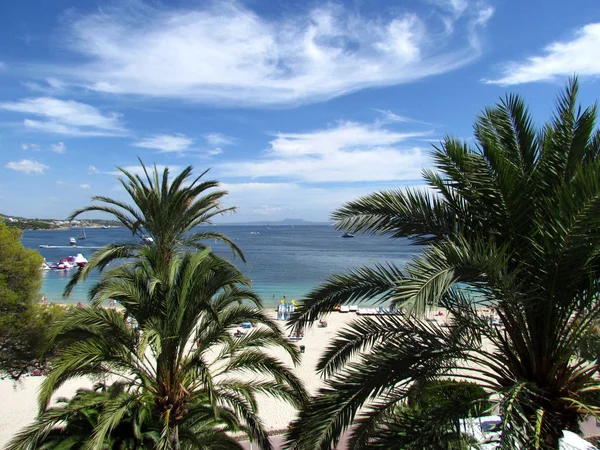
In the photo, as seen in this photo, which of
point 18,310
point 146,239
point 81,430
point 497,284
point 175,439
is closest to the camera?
point 497,284

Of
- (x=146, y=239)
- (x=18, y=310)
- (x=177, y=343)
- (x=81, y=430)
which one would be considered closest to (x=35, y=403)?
(x=18, y=310)

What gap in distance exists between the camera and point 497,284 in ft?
10.6

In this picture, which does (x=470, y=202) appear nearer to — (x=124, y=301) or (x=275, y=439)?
(x=124, y=301)

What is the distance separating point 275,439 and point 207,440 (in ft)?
19.3

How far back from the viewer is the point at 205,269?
6.03m

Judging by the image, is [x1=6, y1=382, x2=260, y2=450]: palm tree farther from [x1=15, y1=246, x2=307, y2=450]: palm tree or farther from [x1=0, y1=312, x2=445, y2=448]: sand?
[x1=0, y1=312, x2=445, y2=448]: sand

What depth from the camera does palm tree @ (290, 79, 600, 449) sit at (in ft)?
10.4

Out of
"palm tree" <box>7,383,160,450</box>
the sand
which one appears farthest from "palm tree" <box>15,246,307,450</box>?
the sand

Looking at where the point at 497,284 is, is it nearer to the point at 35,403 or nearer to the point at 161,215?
the point at 161,215

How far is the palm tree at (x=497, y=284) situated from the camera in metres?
3.17

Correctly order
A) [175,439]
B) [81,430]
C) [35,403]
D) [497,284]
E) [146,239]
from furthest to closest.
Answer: [35,403], [146,239], [81,430], [175,439], [497,284]

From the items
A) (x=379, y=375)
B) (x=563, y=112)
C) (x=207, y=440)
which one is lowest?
(x=207, y=440)

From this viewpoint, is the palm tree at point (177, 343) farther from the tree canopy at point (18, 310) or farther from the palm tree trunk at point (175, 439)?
the tree canopy at point (18, 310)

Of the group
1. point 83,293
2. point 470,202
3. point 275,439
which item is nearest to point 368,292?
point 470,202
